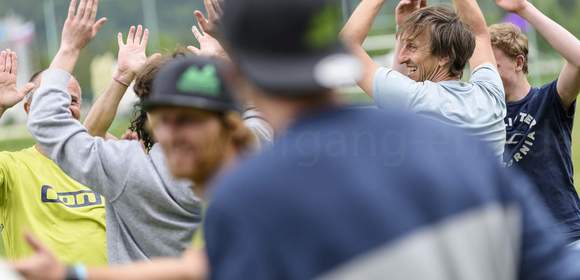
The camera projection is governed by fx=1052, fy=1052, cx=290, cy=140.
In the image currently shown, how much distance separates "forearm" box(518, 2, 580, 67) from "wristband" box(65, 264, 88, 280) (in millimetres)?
3025

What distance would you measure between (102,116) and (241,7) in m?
3.08

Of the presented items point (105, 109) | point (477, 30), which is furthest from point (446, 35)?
point (105, 109)

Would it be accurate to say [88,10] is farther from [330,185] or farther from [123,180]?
[330,185]

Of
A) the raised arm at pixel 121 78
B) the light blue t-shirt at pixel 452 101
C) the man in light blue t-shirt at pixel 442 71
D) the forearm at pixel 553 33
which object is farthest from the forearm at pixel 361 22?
the raised arm at pixel 121 78

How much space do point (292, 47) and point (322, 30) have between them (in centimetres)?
7

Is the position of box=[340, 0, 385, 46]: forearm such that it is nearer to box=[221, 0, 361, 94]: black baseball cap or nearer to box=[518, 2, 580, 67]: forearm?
box=[518, 2, 580, 67]: forearm

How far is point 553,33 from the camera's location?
499 cm

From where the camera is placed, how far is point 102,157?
13.0 ft

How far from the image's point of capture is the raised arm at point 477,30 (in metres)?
4.70

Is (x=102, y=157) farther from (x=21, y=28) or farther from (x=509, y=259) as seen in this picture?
(x=21, y=28)

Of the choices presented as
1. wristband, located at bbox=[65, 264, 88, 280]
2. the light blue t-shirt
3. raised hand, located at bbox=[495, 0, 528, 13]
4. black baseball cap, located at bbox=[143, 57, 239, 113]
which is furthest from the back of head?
wristband, located at bbox=[65, 264, 88, 280]

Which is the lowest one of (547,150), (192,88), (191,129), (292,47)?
(547,150)

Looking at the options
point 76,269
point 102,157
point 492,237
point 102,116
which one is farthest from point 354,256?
point 102,116

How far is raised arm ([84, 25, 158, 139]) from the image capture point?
4820 millimetres
